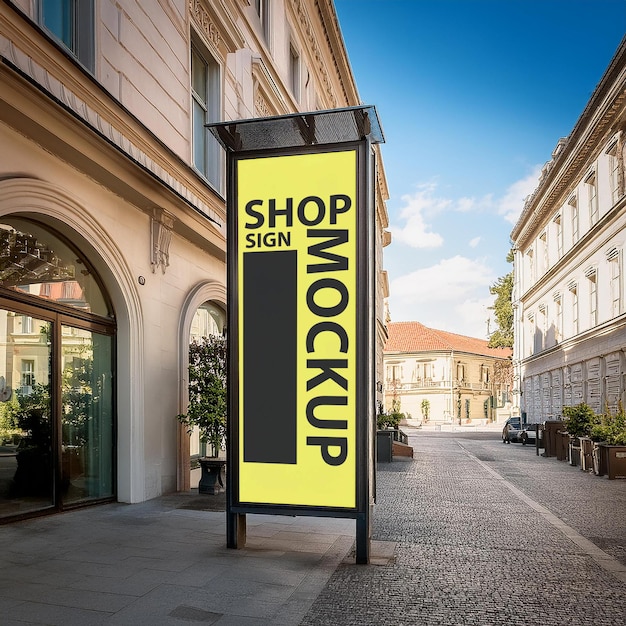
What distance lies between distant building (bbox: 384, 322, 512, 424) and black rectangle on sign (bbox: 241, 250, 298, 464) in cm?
6956

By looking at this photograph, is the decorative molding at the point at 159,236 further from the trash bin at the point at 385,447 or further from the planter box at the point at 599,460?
the planter box at the point at 599,460

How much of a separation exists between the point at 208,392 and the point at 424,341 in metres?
73.1

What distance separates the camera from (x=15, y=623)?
4.42 metres

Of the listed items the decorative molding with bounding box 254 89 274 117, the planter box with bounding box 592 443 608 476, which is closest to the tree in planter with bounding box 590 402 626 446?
the planter box with bounding box 592 443 608 476

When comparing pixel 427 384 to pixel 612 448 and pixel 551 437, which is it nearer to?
pixel 551 437

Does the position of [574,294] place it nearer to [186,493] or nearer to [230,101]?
[230,101]

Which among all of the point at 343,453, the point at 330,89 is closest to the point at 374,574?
the point at 343,453

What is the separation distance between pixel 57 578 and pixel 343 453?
258 centimetres

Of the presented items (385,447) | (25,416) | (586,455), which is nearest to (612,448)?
(586,455)

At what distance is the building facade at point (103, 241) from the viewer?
7613 mm

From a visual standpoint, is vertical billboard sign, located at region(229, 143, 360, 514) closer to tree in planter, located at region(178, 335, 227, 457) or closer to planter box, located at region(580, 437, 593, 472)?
tree in planter, located at region(178, 335, 227, 457)

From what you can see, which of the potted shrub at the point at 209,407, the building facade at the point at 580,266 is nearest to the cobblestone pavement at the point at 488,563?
the potted shrub at the point at 209,407

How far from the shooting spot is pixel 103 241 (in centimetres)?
924

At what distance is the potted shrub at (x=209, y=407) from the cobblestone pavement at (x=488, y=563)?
262 cm
